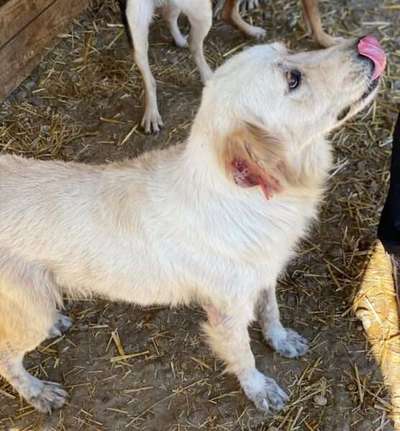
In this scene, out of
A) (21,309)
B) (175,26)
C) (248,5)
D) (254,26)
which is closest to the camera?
(21,309)

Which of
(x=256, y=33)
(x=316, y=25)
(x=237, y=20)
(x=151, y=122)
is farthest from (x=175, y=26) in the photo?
(x=316, y=25)

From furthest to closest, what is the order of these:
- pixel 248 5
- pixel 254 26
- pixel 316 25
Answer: pixel 248 5 < pixel 254 26 < pixel 316 25

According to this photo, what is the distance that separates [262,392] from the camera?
2994 mm

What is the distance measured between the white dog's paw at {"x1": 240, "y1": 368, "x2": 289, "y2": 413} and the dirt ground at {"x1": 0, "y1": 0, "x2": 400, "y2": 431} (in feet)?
0.16

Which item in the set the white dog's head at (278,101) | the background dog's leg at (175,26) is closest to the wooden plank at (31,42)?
the background dog's leg at (175,26)

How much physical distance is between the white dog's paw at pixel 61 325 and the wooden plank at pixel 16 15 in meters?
2.10

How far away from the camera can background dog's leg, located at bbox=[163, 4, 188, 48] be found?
4.58 metres

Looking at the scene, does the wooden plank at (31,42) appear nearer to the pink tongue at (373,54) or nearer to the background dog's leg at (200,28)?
the background dog's leg at (200,28)

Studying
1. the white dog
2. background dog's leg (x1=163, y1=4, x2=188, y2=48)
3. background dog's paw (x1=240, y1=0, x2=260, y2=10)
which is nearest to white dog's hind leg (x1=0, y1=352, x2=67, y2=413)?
the white dog

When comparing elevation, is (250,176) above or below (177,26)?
above

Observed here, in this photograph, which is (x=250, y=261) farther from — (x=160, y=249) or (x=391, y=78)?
(x=391, y=78)

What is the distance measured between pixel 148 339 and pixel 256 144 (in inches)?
61.3

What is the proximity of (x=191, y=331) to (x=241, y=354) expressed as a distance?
541 millimetres

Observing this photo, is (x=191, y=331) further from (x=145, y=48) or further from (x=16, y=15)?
Answer: (x=16, y=15)
